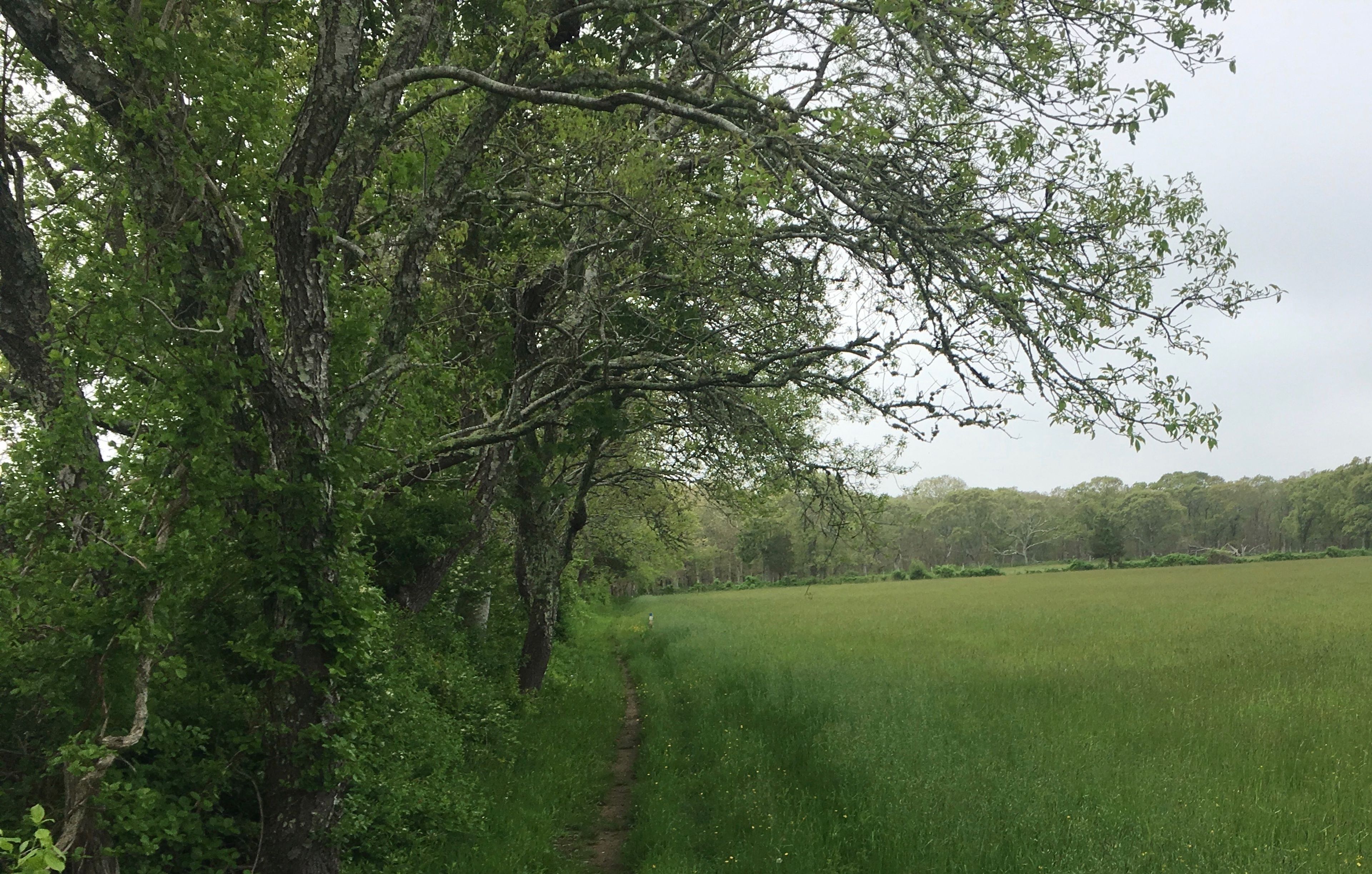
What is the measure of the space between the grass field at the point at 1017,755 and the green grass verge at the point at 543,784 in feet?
2.58

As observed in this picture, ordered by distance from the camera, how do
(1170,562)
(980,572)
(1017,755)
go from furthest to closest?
(980,572) → (1170,562) → (1017,755)

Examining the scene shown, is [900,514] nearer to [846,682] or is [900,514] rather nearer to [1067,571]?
[846,682]

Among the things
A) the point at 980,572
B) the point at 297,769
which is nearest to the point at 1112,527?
the point at 980,572

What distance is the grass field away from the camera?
6.33m

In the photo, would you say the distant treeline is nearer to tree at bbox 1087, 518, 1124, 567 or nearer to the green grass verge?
tree at bbox 1087, 518, 1124, 567

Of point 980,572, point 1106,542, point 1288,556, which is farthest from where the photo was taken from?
point 1106,542

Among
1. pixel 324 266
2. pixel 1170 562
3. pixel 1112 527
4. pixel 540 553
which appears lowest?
pixel 1170 562

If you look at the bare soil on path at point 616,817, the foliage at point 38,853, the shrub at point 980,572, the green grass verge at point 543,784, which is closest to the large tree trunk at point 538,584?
the green grass verge at point 543,784

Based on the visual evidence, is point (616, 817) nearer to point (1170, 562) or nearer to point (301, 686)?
point (301, 686)

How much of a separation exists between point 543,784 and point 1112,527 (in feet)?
324

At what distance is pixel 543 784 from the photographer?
8781 mm

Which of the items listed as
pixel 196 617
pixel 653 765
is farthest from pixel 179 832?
pixel 653 765

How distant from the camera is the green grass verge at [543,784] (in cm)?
671

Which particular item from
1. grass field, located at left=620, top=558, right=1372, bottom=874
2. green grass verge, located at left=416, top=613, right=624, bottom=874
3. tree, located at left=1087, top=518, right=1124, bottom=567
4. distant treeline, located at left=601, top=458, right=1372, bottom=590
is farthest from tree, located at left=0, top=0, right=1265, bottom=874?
tree, located at left=1087, top=518, right=1124, bottom=567
